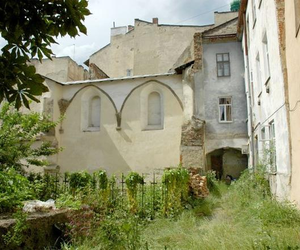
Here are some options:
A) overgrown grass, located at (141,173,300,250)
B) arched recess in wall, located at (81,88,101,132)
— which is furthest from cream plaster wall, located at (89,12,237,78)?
overgrown grass, located at (141,173,300,250)

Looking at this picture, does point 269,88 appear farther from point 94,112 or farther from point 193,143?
point 94,112

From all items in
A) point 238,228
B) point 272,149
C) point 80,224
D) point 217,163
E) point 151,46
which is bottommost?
point 238,228

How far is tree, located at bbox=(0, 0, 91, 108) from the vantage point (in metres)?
2.20

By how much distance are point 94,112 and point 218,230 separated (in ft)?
48.6

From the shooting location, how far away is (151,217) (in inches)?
356

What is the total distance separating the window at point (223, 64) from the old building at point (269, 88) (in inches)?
72.2

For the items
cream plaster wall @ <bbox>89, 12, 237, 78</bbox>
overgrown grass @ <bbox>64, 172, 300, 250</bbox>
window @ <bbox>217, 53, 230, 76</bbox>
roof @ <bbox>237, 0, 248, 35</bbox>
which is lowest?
overgrown grass @ <bbox>64, 172, 300, 250</bbox>

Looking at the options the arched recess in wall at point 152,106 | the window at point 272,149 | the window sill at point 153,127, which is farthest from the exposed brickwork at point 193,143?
the window at point 272,149

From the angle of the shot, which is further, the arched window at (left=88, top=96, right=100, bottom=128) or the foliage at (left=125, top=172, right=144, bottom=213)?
the arched window at (left=88, top=96, right=100, bottom=128)

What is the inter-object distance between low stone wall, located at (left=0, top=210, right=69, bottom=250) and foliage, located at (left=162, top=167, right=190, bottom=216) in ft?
11.5

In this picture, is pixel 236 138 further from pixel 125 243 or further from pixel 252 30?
pixel 125 243

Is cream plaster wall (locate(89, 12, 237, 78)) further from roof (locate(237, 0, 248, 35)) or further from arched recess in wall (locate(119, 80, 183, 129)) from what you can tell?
roof (locate(237, 0, 248, 35))

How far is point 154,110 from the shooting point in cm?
1891

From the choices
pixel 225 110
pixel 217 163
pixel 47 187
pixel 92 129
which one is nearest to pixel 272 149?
pixel 225 110
